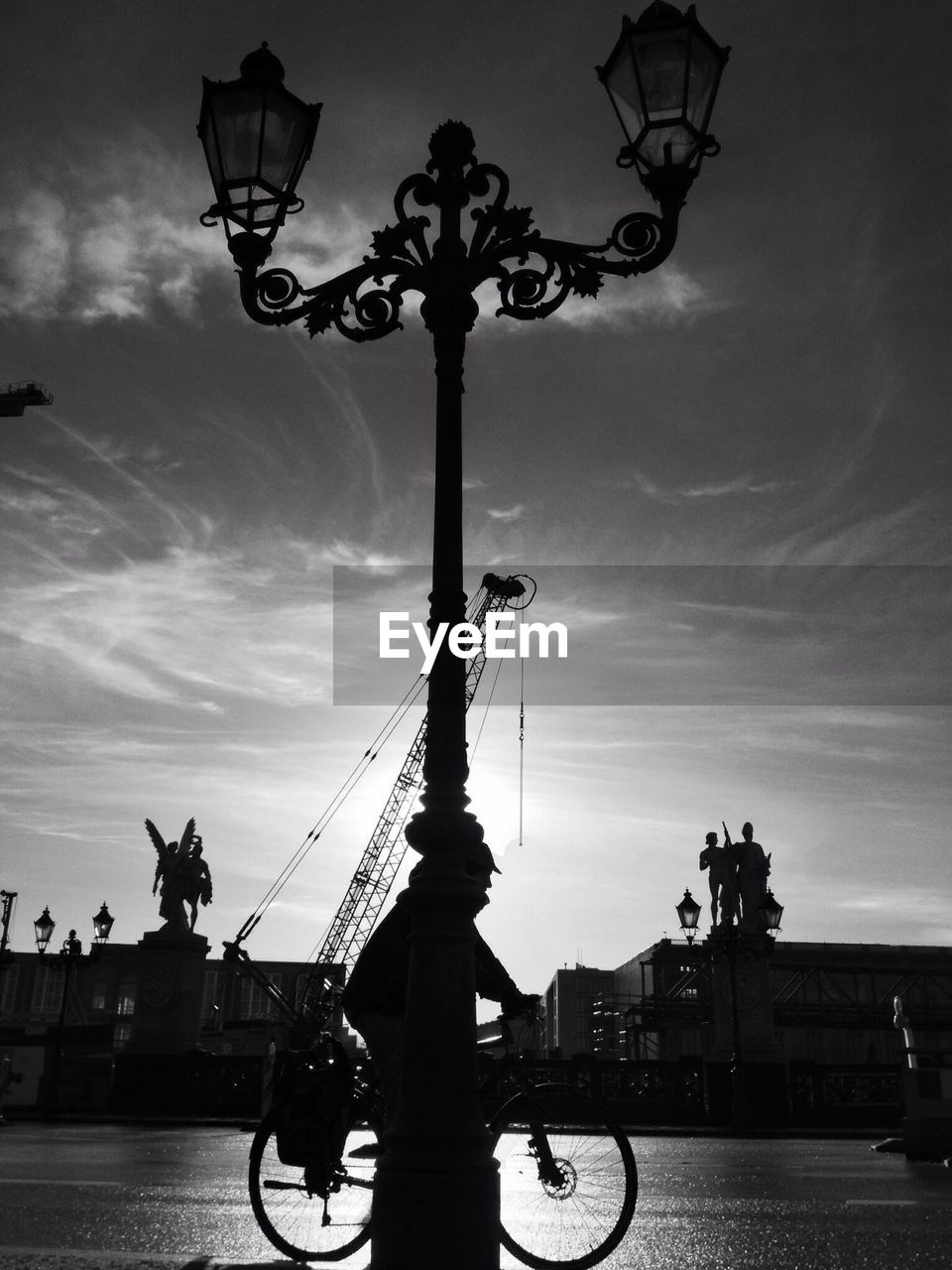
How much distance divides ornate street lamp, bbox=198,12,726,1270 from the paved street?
1.27 m

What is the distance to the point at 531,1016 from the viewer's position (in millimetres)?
6309

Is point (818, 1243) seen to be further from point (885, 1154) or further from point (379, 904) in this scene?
point (379, 904)

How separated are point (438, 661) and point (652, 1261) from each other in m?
2.90

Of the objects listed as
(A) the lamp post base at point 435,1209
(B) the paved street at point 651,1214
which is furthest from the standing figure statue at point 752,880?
(A) the lamp post base at point 435,1209

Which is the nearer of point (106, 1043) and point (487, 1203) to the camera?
point (487, 1203)

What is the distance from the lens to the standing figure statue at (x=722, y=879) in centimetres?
2833

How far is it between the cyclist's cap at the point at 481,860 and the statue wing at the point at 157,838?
28302 millimetres

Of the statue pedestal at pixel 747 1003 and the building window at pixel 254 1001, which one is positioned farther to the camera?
the building window at pixel 254 1001

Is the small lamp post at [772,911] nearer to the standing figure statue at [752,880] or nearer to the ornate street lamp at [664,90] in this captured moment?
the standing figure statue at [752,880]

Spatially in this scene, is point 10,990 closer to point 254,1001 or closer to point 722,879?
point 254,1001

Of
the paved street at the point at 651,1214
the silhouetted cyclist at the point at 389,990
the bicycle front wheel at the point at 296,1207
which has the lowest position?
the paved street at the point at 651,1214

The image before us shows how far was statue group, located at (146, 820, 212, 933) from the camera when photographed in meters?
31.5

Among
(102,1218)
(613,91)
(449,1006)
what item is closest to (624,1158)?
(449,1006)

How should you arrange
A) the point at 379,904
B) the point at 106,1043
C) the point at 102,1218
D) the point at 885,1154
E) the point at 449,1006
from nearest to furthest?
the point at 449,1006
the point at 102,1218
the point at 885,1154
the point at 106,1043
the point at 379,904
